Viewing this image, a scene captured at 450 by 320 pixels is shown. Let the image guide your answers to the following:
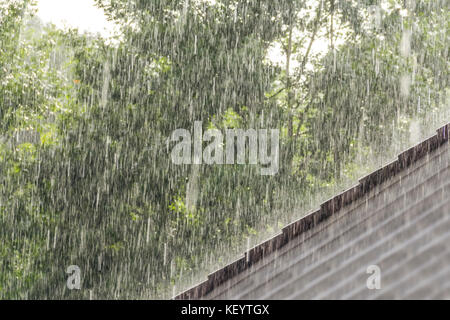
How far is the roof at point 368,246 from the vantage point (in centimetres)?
191

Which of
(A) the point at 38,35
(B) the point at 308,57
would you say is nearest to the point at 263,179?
(B) the point at 308,57

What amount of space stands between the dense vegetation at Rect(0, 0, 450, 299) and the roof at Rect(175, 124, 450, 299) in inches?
326

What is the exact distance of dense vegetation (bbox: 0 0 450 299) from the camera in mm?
10617

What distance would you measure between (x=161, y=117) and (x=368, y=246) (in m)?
9.28

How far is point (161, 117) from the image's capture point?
1103 cm

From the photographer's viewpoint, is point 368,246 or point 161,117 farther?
point 161,117

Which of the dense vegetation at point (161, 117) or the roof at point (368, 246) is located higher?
the dense vegetation at point (161, 117)

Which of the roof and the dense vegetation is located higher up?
the dense vegetation

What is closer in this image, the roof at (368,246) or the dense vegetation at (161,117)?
the roof at (368,246)

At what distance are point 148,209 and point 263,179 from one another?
3.03m

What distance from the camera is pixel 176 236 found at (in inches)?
471

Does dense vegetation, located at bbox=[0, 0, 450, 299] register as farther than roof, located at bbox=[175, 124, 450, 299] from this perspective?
Yes

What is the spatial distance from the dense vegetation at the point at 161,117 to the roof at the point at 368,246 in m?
8.28
